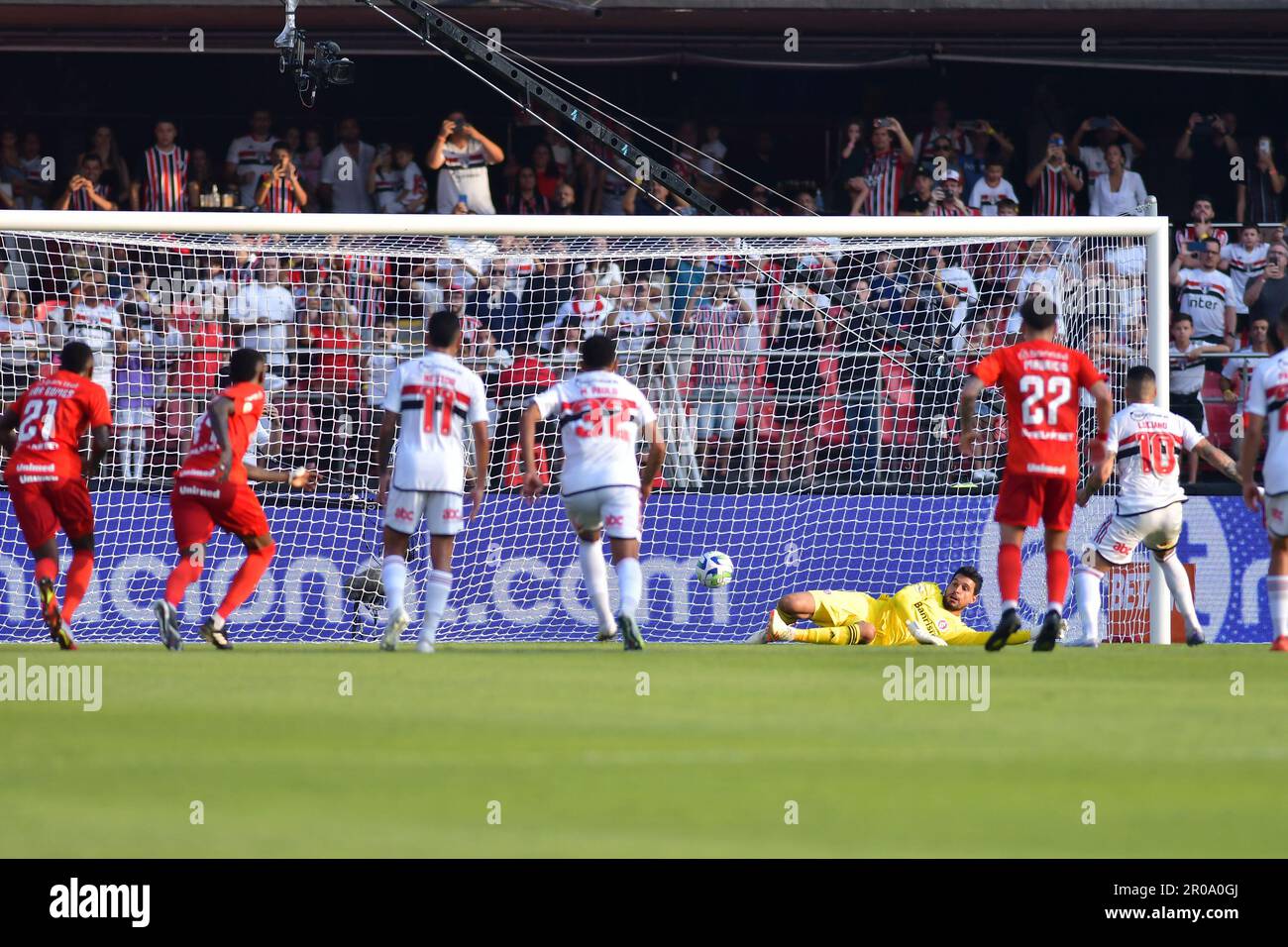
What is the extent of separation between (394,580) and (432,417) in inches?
38.8

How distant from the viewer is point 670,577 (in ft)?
52.0

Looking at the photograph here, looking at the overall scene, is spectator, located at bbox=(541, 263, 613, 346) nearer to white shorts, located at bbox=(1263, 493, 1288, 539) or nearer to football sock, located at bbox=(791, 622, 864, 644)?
football sock, located at bbox=(791, 622, 864, 644)

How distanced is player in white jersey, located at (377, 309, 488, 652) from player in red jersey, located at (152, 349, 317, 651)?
2.97 ft

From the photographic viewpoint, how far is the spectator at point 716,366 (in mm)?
15992

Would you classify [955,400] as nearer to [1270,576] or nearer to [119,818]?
[1270,576]

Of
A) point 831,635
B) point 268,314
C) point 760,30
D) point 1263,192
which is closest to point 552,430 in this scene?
point 268,314

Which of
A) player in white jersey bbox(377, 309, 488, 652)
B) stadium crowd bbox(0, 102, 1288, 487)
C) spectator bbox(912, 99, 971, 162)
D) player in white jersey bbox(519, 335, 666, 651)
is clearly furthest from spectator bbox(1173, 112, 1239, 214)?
player in white jersey bbox(377, 309, 488, 652)

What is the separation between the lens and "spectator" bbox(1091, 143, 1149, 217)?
65.2ft

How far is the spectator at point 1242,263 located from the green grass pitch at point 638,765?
9939 millimetres

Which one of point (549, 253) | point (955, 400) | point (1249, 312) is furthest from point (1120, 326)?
point (549, 253)

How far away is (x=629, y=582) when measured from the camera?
11852 millimetres

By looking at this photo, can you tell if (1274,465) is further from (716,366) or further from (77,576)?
(77,576)

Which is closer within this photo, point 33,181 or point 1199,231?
point 1199,231

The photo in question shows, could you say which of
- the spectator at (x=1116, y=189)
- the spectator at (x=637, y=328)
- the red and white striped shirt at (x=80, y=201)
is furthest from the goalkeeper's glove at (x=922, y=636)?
the red and white striped shirt at (x=80, y=201)
